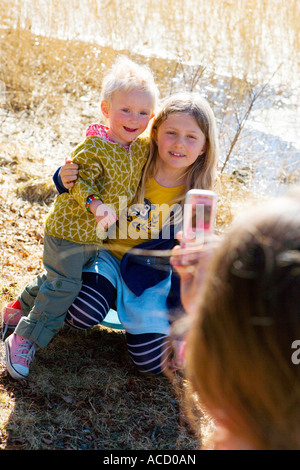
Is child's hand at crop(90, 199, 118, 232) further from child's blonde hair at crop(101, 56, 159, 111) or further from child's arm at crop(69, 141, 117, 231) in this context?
child's blonde hair at crop(101, 56, 159, 111)

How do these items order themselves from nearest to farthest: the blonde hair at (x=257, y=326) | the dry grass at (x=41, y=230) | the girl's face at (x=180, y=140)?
the blonde hair at (x=257, y=326), the dry grass at (x=41, y=230), the girl's face at (x=180, y=140)

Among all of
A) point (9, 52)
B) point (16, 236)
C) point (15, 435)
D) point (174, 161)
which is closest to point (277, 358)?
point (15, 435)

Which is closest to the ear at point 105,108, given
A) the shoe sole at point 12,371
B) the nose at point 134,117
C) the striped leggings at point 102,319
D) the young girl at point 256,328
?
the nose at point 134,117

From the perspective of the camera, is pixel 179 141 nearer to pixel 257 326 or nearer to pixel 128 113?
pixel 128 113

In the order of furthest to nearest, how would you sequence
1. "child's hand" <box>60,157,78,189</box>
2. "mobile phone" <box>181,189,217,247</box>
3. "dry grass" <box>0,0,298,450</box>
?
"child's hand" <box>60,157,78,189</box> → "dry grass" <box>0,0,298,450</box> → "mobile phone" <box>181,189,217,247</box>

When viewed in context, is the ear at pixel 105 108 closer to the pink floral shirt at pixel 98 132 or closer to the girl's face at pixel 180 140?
the pink floral shirt at pixel 98 132

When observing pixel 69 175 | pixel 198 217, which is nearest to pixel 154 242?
pixel 69 175

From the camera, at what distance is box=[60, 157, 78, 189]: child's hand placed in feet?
7.18

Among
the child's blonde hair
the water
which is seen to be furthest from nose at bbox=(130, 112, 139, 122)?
the water

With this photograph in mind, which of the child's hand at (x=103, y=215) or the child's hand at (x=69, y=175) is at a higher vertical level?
the child's hand at (x=69, y=175)

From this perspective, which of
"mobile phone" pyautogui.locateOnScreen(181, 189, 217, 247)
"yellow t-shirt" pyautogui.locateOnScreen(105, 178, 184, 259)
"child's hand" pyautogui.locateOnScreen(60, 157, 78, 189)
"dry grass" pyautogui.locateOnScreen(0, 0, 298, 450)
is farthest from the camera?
"yellow t-shirt" pyautogui.locateOnScreen(105, 178, 184, 259)

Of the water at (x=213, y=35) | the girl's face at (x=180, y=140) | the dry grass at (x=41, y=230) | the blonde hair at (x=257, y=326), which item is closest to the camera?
the blonde hair at (x=257, y=326)

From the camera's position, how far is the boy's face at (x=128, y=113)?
2264 millimetres

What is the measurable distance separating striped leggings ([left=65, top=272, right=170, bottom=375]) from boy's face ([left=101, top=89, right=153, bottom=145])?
0.63 meters
